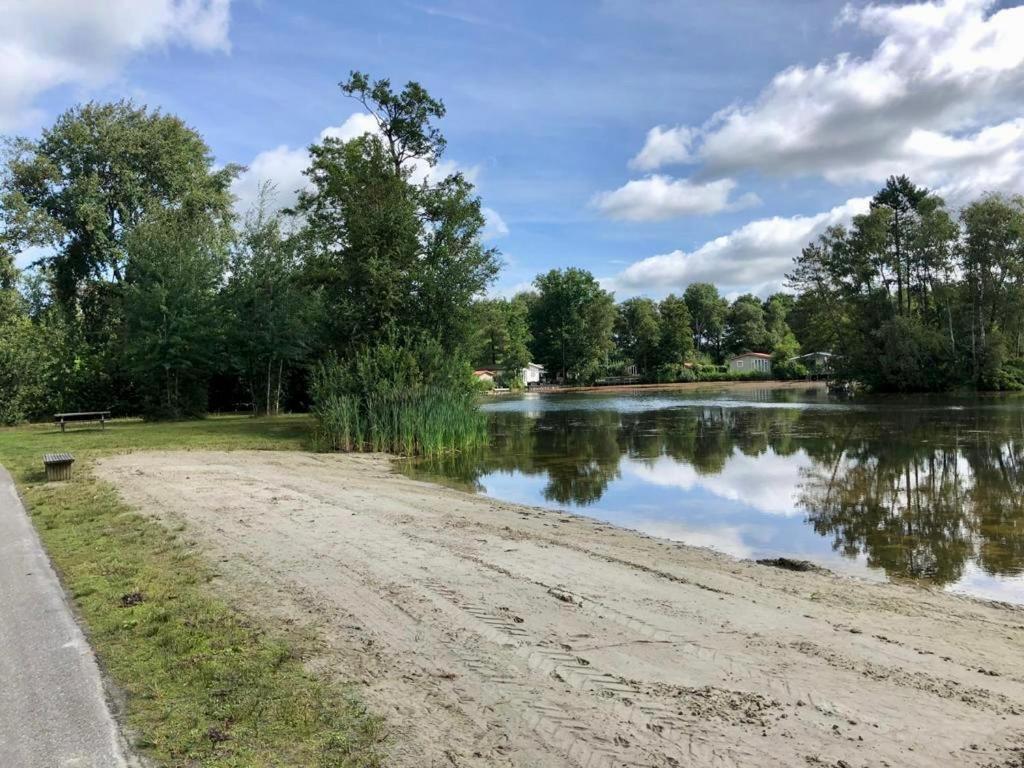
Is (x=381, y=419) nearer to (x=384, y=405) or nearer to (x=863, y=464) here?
(x=384, y=405)

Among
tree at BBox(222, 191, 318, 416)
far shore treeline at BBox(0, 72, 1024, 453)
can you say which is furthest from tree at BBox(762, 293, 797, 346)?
tree at BBox(222, 191, 318, 416)

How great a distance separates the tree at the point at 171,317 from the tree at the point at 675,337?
63885 millimetres

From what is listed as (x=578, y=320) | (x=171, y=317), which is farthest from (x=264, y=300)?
(x=578, y=320)

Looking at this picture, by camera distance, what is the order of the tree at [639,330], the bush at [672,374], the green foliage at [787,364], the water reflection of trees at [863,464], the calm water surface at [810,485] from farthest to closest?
the tree at [639,330] → the bush at [672,374] → the green foliage at [787,364] → the water reflection of trees at [863,464] → the calm water surface at [810,485]

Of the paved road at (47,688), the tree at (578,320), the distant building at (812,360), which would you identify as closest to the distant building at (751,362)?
the distant building at (812,360)

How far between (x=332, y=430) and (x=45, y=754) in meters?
16.2

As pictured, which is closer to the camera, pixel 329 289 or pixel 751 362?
pixel 329 289

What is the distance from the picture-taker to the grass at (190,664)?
10.5ft

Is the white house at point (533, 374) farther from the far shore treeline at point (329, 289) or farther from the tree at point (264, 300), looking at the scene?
the tree at point (264, 300)

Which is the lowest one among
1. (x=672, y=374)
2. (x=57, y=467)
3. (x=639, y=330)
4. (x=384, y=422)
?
(x=57, y=467)

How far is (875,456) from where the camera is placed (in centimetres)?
1736

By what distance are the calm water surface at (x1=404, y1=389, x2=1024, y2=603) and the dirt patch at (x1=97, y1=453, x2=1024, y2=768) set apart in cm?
161

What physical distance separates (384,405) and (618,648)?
15.5 m

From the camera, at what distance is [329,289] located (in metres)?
23.4
